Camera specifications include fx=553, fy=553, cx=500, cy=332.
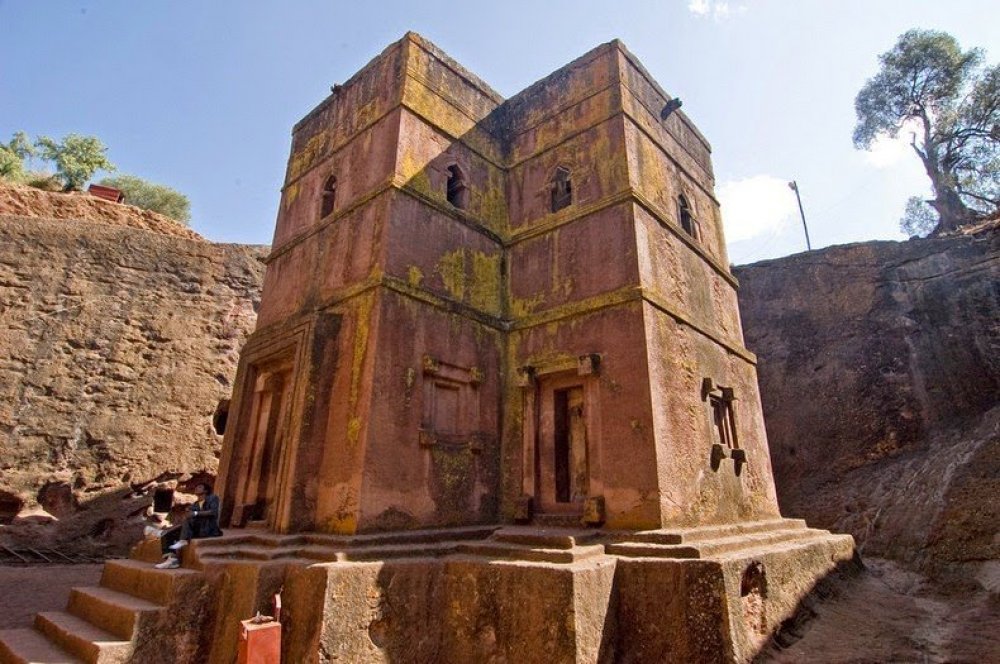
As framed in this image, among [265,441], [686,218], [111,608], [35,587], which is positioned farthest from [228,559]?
[686,218]

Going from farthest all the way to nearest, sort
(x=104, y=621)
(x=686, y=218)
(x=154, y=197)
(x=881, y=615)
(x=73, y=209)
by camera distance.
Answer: (x=154, y=197) → (x=73, y=209) → (x=686, y=218) → (x=881, y=615) → (x=104, y=621)

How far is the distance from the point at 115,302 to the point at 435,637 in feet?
39.1

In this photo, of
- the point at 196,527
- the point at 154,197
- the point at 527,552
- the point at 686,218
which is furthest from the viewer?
the point at 154,197

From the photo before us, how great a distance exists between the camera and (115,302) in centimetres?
1306

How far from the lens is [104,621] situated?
536 cm

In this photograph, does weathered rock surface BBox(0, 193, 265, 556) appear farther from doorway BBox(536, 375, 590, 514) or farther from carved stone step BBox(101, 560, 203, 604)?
doorway BBox(536, 375, 590, 514)

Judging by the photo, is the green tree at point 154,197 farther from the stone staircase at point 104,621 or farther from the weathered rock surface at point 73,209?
the stone staircase at point 104,621

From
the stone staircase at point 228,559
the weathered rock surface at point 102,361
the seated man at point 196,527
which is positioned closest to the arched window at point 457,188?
the stone staircase at point 228,559

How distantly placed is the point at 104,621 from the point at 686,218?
385 inches

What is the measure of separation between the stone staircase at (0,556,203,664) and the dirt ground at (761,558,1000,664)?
218 inches

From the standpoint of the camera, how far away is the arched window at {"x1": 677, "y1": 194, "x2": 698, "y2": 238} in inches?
386

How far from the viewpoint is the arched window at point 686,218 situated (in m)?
9.80

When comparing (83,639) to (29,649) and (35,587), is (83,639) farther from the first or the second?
(35,587)

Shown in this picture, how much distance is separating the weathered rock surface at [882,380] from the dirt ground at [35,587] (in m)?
13.8
